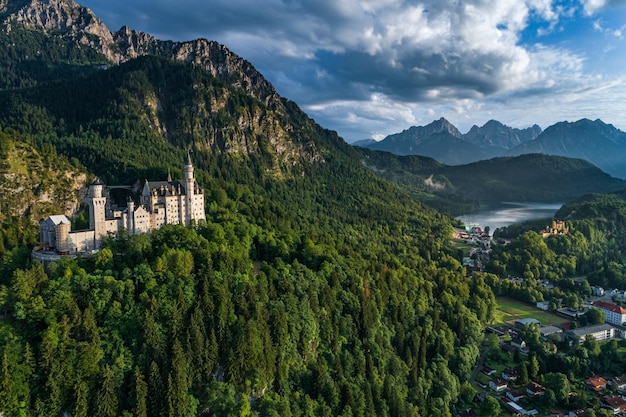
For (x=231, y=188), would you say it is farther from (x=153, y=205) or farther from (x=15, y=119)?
(x=15, y=119)

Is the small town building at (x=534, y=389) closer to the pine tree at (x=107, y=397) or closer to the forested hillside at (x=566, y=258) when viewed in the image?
the forested hillside at (x=566, y=258)

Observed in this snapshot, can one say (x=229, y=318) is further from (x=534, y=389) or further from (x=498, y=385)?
(x=534, y=389)

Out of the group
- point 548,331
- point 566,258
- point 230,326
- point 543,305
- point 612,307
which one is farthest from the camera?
point 566,258

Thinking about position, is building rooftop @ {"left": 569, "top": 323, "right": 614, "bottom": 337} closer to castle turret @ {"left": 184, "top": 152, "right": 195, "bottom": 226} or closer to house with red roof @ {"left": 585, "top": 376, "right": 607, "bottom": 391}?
house with red roof @ {"left": 585, "top": 376, "right": 607, "bottom": 391}

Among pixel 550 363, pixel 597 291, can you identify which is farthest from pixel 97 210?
pixel 597 291

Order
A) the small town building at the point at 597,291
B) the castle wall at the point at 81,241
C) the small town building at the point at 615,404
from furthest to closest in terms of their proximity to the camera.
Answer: the small town building at the point at 597,291
the small town building at the point at 615,404
the castle wall at the point at 81,241

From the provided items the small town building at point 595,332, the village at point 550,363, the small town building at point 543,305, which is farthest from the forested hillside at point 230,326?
the small town building at point 543,305

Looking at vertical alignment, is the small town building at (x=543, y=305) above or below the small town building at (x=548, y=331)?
above
